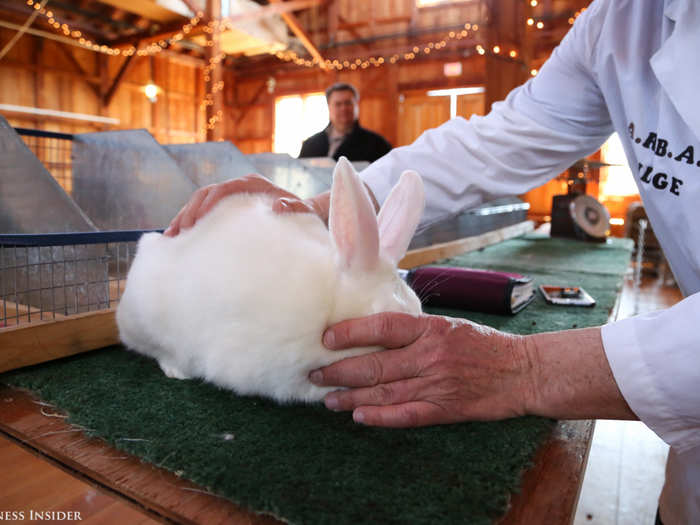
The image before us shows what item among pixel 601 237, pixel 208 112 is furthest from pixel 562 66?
pixel 208 112

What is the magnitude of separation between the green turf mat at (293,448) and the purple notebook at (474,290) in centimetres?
55

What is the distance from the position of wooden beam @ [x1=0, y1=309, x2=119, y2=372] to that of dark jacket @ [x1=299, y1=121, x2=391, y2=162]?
3461 mm

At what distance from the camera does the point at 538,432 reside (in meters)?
0.60

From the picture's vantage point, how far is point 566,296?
1354 millimetres

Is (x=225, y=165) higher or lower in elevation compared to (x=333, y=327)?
higher

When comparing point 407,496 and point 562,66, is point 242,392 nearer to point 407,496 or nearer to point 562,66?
point 407,496

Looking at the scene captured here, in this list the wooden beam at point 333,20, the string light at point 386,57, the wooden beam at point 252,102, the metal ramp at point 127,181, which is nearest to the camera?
the metal ramp at point 127,181

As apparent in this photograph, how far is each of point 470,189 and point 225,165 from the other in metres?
1.05

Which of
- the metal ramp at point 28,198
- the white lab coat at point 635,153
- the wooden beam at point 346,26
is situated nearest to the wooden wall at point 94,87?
the wooden beam at point 346,26

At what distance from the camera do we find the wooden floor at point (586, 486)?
1.56 feet

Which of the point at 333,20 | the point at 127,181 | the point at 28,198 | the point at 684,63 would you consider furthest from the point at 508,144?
the point at 333,20

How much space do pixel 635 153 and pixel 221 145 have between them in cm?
148

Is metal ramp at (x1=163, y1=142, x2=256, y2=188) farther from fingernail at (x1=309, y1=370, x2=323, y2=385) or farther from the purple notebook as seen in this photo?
fingernail at (x1=309, y1=370, x2=323, y2=385)
